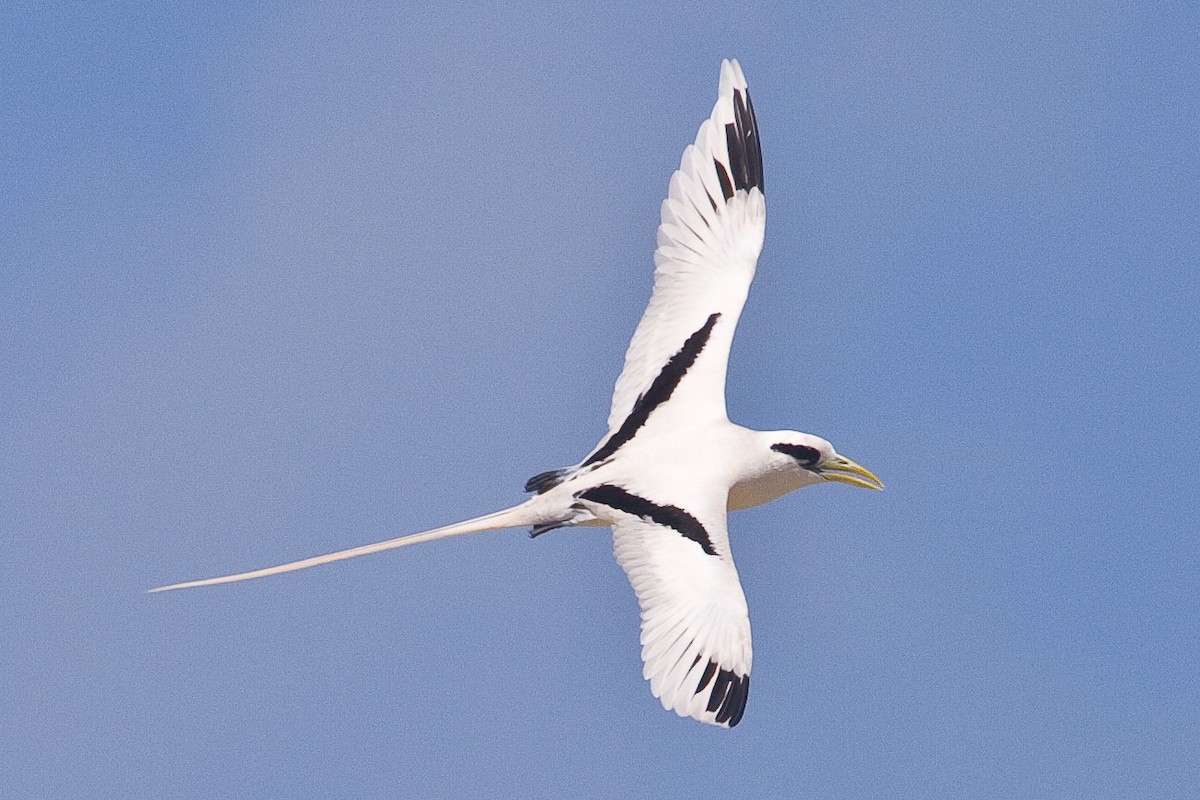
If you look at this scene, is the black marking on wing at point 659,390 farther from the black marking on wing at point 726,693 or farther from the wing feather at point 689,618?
the black marking on wing at point 726,693

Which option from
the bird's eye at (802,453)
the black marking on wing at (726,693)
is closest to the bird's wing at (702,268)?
the bird's eye at (802,453)

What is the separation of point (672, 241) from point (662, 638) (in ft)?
22.2

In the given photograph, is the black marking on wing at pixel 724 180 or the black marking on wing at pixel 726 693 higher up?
the black marking on wing at pixel 724 180

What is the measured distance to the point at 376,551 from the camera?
25812mm

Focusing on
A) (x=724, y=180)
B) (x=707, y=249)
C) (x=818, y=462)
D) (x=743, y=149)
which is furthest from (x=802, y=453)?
(x=743, y=149)

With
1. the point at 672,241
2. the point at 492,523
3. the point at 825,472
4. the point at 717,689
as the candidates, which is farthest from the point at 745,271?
the point at 717,689

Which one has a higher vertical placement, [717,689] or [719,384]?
[719,384]

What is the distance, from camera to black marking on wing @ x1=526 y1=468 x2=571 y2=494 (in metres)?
26.5

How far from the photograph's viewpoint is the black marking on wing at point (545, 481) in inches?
1045

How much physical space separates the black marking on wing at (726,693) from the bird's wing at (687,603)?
0.01m

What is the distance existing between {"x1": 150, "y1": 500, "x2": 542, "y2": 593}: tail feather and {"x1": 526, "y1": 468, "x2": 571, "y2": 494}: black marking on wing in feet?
0.80

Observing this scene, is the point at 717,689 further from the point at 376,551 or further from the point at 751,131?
the point at 751,131

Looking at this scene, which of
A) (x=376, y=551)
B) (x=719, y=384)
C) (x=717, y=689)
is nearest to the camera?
(x=717, y=689)

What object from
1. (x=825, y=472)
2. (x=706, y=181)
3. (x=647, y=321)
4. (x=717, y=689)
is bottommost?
(x=717, y=689)
